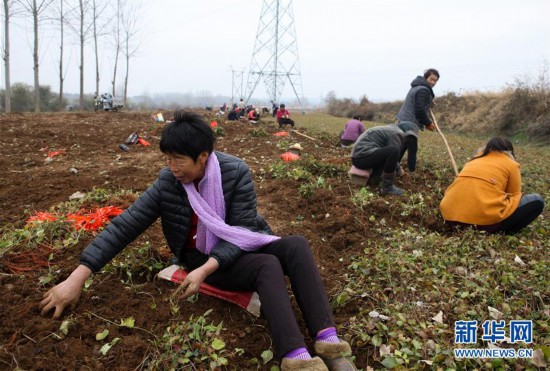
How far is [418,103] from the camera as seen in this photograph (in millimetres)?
5727

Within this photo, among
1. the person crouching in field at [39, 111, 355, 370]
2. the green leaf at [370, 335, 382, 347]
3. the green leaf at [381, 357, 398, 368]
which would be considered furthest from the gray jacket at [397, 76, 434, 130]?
the green leaf at [381, 357, 398, 368]

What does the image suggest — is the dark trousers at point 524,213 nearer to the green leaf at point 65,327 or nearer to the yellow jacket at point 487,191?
the yellow jacket at point 487,191

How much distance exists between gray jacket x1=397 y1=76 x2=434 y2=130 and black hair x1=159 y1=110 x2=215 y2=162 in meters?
4.48

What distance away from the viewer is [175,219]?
229cm

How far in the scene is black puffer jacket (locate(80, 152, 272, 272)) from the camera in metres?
2.16

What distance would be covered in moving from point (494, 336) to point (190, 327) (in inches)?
64.4

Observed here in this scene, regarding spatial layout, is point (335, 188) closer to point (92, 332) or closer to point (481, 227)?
point (481, 227)

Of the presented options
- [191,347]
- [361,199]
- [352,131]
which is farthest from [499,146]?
[352,131]

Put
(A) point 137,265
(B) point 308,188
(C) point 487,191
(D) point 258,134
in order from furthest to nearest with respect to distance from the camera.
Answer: (D) point 258,134 → (B) point 308,188 → (C) point 487,191 → (A) point 137,265

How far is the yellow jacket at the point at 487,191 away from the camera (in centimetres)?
341

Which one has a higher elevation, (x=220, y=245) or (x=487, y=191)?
(x=487, y=191)

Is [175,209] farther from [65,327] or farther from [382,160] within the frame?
[382,160]

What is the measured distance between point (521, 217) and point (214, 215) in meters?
2.84

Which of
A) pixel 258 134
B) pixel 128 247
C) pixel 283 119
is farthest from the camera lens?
pixel 283 119
